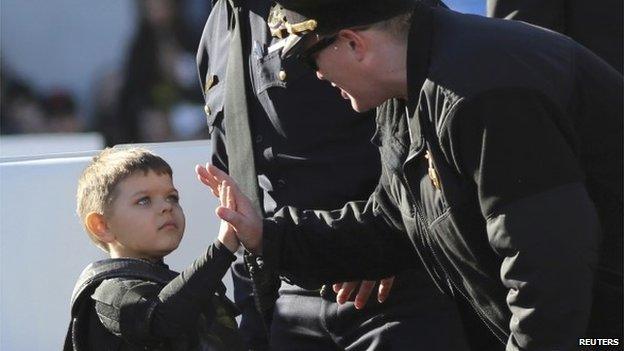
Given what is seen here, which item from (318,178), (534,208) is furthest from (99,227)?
(534,208)

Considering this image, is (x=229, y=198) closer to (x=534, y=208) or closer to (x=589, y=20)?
(x=534, y=208)

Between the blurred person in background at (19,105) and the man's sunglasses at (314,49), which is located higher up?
the man's sunglasses at (314,49)

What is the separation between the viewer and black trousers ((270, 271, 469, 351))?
306 cm

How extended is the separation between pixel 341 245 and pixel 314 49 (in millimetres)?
639

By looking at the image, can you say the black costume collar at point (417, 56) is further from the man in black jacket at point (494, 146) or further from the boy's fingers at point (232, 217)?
the boy's fingers at point (232, 217)

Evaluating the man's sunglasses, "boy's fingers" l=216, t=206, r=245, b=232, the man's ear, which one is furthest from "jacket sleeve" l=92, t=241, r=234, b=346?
the man's ear

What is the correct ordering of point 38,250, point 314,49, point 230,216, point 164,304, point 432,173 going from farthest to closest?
point 38,250
point 164,304
point 230,216
point 314,49
point 432,173

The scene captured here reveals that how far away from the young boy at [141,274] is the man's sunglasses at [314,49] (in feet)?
1.64

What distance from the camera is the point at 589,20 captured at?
12.2 ft

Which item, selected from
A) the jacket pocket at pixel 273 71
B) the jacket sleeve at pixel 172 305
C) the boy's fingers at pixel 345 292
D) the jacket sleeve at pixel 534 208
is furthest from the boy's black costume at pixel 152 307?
the jacket sleeve at pixel 534 208

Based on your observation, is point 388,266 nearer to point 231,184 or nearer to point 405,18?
point 231,184

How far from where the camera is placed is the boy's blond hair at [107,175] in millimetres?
3373

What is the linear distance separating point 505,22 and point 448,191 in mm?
→ 368

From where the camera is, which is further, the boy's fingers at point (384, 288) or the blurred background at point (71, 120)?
the blurred background at point (71, 120)
